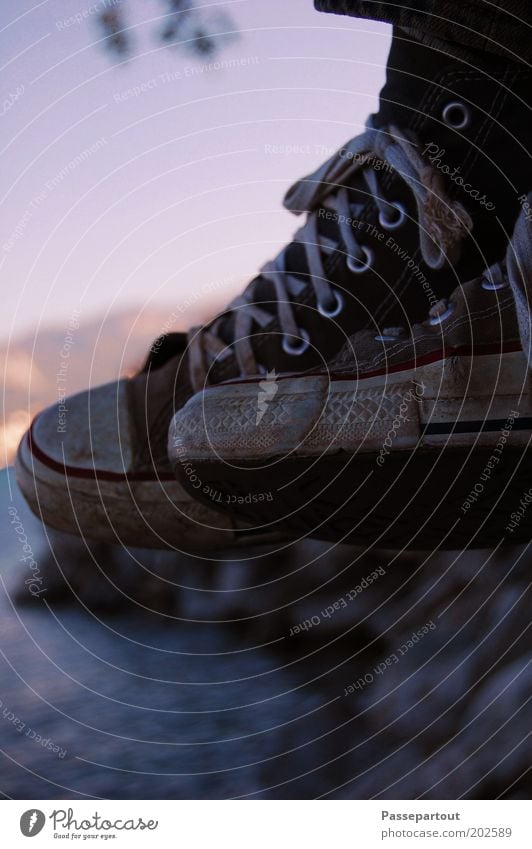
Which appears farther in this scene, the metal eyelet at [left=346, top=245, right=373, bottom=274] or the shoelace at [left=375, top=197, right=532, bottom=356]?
the metal eyelet at [left=346, top=245, right=373, bottom=274]

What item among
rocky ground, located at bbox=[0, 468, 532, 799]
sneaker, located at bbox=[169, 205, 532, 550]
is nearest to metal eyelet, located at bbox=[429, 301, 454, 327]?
sneaker, located at bbox=[169, 205, 532, 550]

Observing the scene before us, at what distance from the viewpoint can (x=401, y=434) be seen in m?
0.45

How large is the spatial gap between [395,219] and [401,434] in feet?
0.46

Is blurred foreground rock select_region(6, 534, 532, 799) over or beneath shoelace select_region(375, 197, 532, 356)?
beneath

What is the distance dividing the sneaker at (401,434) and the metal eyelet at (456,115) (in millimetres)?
75

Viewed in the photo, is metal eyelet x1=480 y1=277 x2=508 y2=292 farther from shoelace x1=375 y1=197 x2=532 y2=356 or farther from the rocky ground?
the rocky ground

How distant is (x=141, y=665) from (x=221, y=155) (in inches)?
10.9

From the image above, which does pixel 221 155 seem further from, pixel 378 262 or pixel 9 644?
pixel 9 644

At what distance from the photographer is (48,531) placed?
0.67m

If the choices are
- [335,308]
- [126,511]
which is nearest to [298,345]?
[335,308]

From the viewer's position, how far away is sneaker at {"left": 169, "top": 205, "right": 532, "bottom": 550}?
1.44ft
